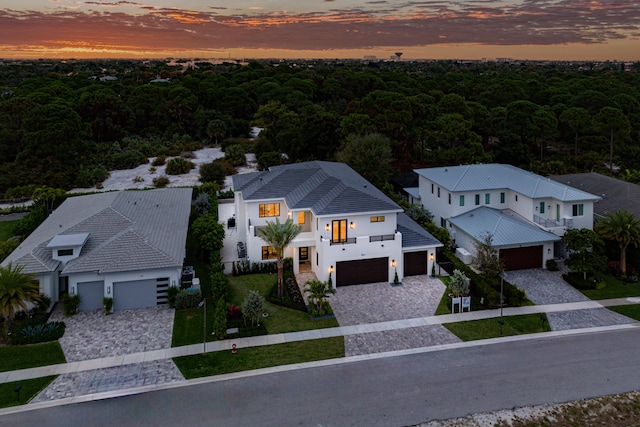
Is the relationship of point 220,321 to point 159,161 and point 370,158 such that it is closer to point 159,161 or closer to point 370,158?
point 370,158

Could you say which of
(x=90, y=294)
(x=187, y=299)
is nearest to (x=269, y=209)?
(x=187, y=299)

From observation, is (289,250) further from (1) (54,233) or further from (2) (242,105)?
(2) (242,105)

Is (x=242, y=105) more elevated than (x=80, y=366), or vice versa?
(x=242, y=105)

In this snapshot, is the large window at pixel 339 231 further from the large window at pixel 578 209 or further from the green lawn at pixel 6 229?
the green lawn at pixel 6 229

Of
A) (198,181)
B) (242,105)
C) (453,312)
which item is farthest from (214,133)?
(453,312)

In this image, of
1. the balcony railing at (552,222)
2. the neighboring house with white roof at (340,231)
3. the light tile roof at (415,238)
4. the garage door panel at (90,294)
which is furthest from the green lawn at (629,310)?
the garage door panel at (90,294)

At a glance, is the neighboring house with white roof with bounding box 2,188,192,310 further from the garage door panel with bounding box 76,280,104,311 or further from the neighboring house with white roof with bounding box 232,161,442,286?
the neighboring house with white roof with bounding box 232,161,442,286
